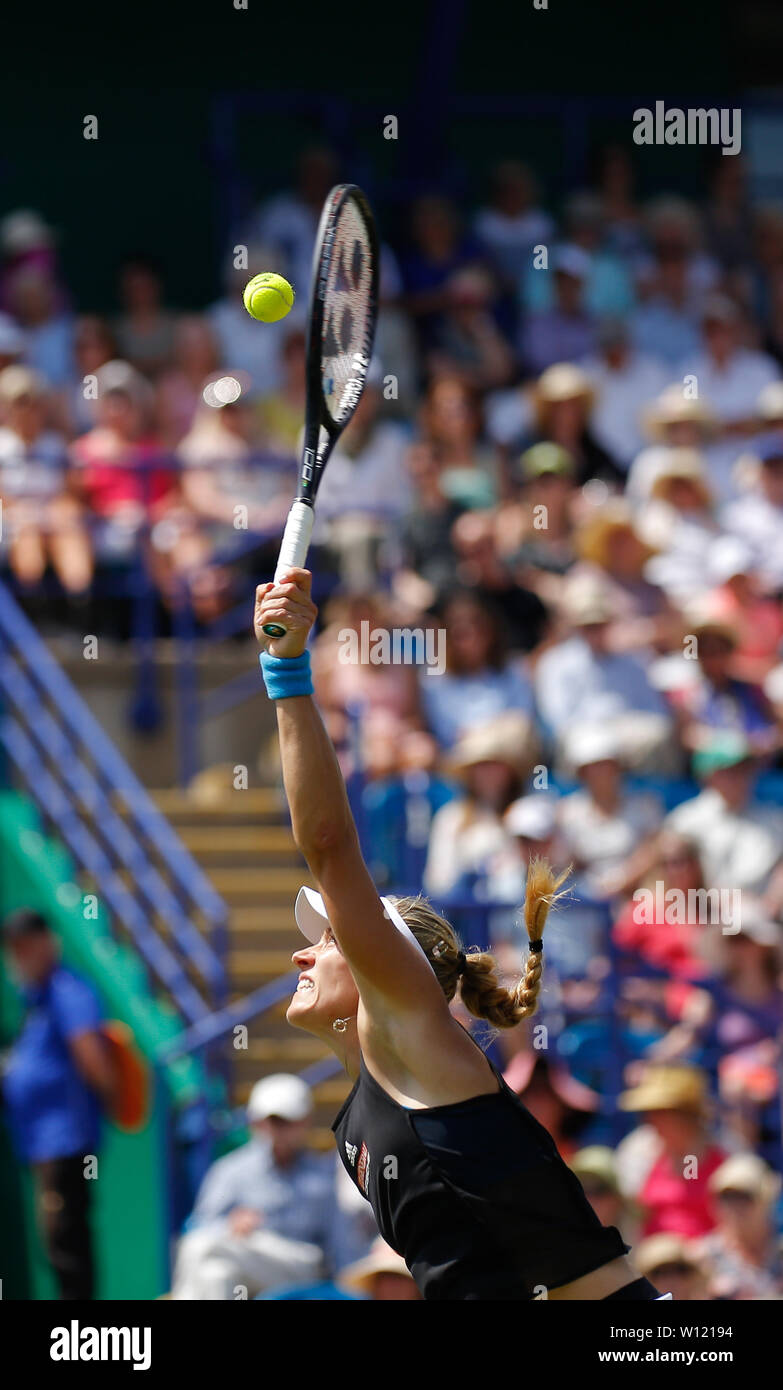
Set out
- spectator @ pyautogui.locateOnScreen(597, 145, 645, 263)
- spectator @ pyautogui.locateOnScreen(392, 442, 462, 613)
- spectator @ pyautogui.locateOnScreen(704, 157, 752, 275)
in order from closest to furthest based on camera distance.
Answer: spectator @ pyautogui.locateOnScreen(392, 442, 462, 613) → spectator @ pyautogui.locateOnScreen(597, 145, 645, 263) → spectator @ pyautogui.locateOnScreen(704, 157, 752, 275)

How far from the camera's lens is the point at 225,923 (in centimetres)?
758

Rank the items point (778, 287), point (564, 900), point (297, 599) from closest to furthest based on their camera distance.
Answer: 1. point (297, 599)
2. point (564, 900)
3. point (778, 287)

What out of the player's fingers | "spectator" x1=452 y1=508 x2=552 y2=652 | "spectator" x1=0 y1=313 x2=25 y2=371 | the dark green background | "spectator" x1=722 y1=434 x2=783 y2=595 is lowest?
the player's fingers

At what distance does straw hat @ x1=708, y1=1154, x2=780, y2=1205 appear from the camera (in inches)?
256

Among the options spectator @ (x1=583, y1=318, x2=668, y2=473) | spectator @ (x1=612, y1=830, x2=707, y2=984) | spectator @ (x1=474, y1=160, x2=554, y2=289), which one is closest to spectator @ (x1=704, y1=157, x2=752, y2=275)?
spectator @ (x1=474, y1=160, x2=554, y2=289)

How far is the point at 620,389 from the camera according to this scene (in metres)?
10.4

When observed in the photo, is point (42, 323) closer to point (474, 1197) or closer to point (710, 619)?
point (710, 619)

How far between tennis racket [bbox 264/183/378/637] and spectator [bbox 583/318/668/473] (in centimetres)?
569

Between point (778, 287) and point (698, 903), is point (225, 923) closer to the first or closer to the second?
point (698, 903)

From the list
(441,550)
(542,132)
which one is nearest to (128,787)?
(441,550)

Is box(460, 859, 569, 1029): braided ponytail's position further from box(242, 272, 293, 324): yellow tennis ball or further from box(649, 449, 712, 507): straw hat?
box(649, 449, 712, 507): straw hat

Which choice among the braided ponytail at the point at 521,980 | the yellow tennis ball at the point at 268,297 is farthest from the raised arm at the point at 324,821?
the yellow tennis ball at the point at 268,297

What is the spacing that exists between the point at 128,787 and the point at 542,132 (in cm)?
642

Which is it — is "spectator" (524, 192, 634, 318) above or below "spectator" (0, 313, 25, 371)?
above
